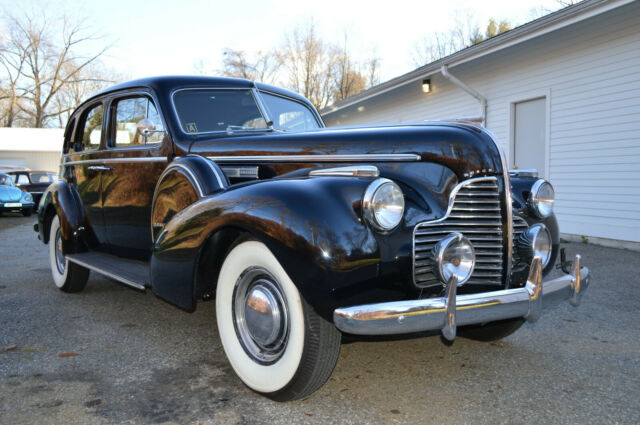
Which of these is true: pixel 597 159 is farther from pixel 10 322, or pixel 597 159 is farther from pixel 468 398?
pixel 10 322

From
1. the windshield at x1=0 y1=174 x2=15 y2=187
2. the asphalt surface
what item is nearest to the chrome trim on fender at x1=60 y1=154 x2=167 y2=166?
the asphalt surface

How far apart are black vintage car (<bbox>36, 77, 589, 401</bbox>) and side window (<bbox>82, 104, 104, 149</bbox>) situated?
46.0 inches

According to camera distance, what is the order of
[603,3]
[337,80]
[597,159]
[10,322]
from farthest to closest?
[337,80] → [597,159] → [603,3] → [10,322]

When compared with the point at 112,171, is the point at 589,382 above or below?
below

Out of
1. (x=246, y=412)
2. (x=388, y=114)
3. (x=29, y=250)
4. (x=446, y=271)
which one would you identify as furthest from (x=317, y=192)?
(x=388, y=114)

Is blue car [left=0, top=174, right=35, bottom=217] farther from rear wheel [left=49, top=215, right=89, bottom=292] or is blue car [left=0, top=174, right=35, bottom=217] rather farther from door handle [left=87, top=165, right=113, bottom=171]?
door handle [left=87, top=165, right=113, bottom=171]

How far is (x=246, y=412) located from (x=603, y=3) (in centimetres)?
670

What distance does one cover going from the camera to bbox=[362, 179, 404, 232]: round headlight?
2.23m

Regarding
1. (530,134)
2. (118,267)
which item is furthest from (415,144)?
(530,134)

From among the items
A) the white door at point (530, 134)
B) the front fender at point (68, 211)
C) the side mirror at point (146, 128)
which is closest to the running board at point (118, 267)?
the front fender at point (68, 211)

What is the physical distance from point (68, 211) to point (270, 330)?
3018 millimetres

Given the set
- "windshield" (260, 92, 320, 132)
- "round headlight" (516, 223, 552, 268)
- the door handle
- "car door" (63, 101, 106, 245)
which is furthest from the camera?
"car door" (63, 101, 106, 245)

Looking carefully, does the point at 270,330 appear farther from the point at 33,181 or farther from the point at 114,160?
the point at 33,181

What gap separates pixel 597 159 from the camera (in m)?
7.70
